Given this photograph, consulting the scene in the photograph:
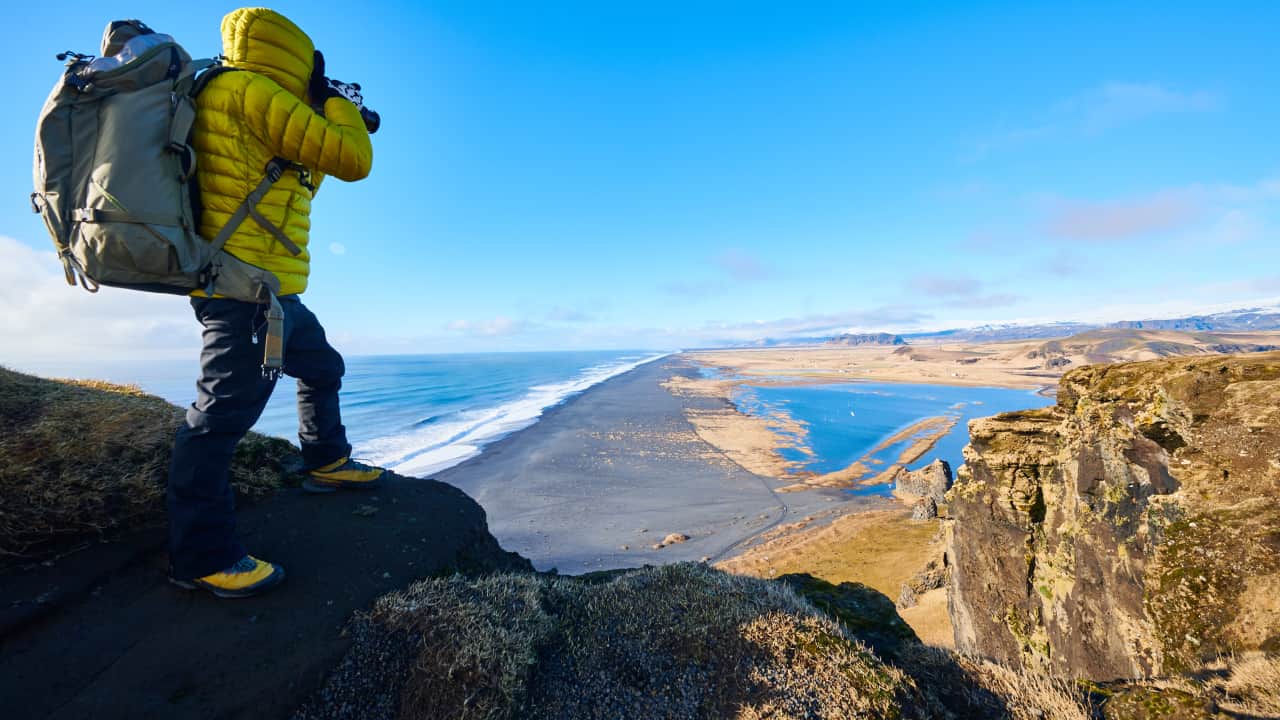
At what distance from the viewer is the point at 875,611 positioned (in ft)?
16.4

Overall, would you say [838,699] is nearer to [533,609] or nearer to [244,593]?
[533,609]

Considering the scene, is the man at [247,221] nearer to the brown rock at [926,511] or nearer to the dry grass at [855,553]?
the dry grass at [855,553]

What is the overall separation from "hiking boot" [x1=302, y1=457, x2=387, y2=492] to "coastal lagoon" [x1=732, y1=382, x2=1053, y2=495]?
2266 centimetres

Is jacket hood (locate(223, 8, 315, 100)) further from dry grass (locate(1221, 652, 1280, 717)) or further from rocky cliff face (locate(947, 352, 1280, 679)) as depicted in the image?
rocky cliff face (locate(947, 352, 1280, 679))

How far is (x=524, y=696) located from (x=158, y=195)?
3635 millimetres

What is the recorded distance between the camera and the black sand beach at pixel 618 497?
1675 cm

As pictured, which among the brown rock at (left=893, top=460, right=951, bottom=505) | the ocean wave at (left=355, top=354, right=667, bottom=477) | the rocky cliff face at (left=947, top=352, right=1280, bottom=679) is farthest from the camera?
the ocean wave at (left=355, top=354, right=667, bottom=477)

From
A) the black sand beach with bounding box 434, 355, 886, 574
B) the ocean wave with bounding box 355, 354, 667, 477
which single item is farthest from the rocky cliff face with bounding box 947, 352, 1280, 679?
the ocean wave with bounding box 355, 354, 667, 477

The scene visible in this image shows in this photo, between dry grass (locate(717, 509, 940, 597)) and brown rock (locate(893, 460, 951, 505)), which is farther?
brown rock (locate(893, 460, 951, 505))

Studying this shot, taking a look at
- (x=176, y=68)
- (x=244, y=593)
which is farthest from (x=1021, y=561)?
(x=176, y=68)

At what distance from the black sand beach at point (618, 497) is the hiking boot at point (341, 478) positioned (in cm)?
1111

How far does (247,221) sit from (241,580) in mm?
2364

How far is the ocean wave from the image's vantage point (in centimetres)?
2555

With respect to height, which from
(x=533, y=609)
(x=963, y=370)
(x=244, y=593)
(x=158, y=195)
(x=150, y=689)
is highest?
(x=158, y=195)
